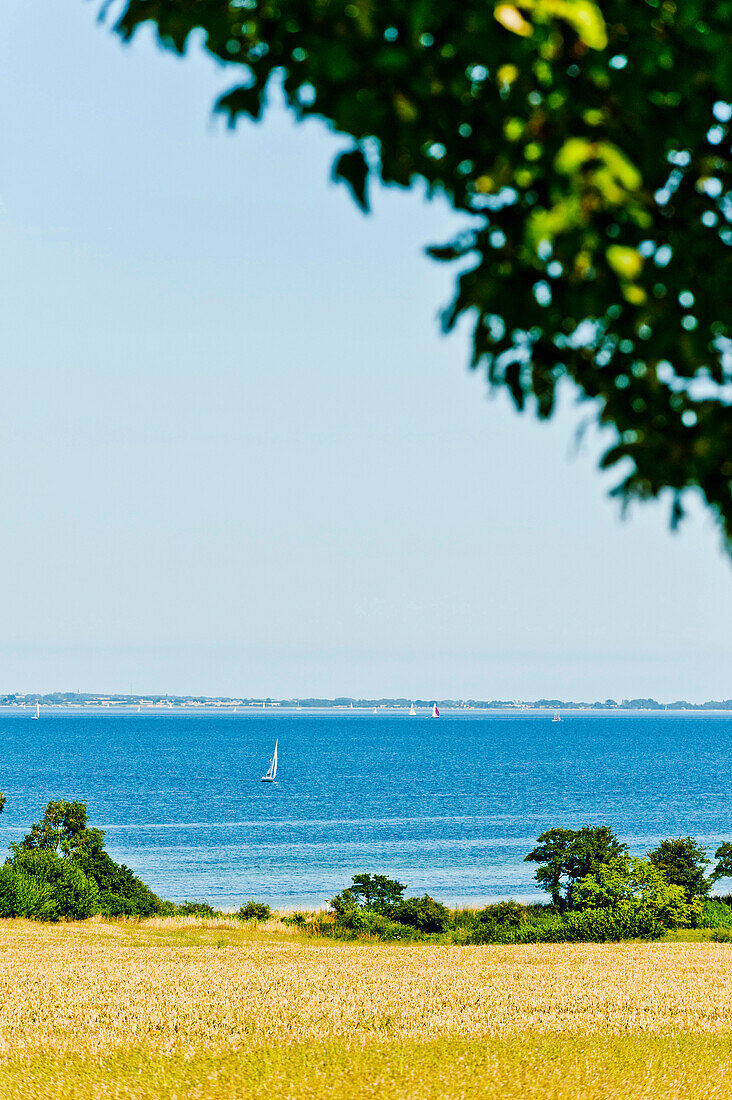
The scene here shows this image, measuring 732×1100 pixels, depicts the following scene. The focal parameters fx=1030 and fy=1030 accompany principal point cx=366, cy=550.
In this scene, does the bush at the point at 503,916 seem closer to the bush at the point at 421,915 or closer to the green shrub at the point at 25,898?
the bush at the point at 421,915

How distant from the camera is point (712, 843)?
87375 millimetres

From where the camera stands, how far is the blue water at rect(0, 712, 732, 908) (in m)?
71.3

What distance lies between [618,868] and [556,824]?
6932 cm

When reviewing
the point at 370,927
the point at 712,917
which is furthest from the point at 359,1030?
the point at 712,917

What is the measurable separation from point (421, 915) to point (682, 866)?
43.1 feet

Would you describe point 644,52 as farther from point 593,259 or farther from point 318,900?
point 318,900

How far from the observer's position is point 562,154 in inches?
102

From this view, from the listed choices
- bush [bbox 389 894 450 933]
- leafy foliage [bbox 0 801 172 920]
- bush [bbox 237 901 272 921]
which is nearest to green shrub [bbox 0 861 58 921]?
leafy foliage [bbox 0 801 172 920]

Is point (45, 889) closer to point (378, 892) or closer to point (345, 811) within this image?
point (378, 892)

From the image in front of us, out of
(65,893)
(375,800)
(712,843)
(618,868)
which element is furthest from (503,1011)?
(375,800)

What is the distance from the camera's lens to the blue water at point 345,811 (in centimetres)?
7131

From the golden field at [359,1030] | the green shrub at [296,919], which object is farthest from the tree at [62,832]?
the golden field at [359,1030]

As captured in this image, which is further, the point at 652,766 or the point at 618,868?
the point at 652,766

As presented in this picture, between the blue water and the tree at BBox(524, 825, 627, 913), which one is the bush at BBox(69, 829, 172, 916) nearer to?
the tree at BBox(524, 825, 627, 913)
